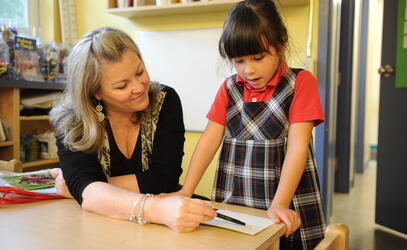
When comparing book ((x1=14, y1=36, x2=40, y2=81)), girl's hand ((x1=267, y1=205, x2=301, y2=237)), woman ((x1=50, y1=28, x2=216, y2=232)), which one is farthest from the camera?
book ((x1=14, y1=36, x2=40, y2=81))

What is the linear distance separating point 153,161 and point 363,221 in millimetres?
2085

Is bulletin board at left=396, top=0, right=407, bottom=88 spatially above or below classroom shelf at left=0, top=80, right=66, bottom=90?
above

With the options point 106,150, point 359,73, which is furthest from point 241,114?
point 359,73

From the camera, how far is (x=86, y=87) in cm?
106

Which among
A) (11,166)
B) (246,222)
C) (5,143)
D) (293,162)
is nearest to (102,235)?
(246,222)

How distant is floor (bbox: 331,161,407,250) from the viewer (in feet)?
7.47

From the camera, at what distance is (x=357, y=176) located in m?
4.47

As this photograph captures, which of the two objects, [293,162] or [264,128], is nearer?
[293,162]

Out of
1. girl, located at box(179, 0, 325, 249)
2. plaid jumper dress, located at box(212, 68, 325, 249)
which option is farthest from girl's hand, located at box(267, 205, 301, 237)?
plaid jumper dress, located at box(212, 68, 325, 249)

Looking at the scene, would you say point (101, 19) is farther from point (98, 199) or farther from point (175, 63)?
point (98, 199)

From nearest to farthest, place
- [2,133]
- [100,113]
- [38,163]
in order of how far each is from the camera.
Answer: [100,113] → [2,133] → [38,163]

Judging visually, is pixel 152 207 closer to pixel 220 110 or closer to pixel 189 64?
pixel 220 110

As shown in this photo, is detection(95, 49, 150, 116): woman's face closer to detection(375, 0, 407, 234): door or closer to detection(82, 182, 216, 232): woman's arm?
detection(82, 182, 216, 232): woman's arm

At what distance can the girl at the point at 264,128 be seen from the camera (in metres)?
1.03
